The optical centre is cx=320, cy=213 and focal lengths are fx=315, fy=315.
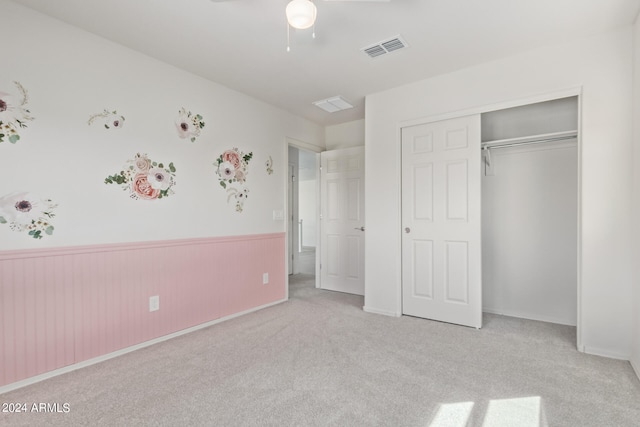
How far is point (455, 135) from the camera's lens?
3125 millimetres

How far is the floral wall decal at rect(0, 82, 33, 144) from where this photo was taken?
201 cm

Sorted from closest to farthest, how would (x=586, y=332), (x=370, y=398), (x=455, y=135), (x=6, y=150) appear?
(x=370, y=398) → (x=6, y=150) → (x=586, y=332) → (x=455, y=135)

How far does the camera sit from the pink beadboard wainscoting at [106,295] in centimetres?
205

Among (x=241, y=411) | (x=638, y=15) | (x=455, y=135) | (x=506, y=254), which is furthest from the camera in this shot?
(x=506, y=254)

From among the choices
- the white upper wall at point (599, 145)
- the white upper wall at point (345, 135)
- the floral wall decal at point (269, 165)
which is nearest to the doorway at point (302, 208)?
the white upper wall at point (345, 135)

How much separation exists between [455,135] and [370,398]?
248 cm

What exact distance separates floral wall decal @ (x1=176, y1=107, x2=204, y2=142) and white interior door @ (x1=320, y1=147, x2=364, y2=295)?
2.02m

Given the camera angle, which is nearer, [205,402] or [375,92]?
[205,402]

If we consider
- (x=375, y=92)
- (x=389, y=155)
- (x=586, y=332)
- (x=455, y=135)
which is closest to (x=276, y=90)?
(x=375, y=92)

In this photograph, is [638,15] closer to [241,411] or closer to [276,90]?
[276,90]

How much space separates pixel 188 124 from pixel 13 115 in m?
1.25

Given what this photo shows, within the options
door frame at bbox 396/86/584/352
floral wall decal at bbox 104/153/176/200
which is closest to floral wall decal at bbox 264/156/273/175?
floral wall decal at bbox 104/153/176/200

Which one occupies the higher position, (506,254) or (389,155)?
(389,155)

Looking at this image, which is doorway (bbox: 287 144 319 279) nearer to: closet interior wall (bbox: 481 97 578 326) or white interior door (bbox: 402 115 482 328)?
white interior door (bbox: 402 115 482 328)
